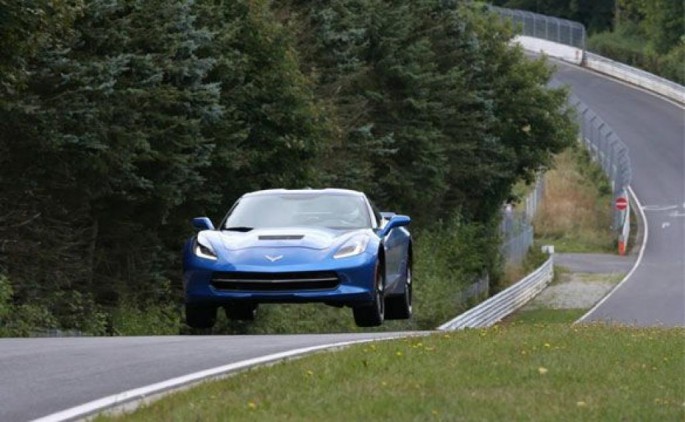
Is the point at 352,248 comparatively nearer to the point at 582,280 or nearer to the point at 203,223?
the point at 203,223

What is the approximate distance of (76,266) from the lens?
30.0 metres

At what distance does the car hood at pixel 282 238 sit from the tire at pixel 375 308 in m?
0.58

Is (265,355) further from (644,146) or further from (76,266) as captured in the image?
(644,146)

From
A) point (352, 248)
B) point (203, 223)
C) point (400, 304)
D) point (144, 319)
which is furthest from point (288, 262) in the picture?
point (144, 319)

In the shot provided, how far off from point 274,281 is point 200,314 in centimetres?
133

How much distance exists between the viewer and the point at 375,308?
18.7 meters

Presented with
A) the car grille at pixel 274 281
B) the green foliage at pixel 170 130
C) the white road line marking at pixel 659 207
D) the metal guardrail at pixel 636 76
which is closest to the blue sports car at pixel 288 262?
the car grille at pixel 274 281

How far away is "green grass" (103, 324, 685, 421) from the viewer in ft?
31.7

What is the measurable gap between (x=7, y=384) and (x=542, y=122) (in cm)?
5741

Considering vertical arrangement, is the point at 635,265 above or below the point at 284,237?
below

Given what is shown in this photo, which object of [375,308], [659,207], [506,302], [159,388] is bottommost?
[506,302]

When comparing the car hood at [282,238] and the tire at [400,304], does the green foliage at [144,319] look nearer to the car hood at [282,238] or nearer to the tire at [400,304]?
the tire at [400,304]

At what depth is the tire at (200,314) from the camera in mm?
18688

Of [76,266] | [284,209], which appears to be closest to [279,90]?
→ [76,266]
